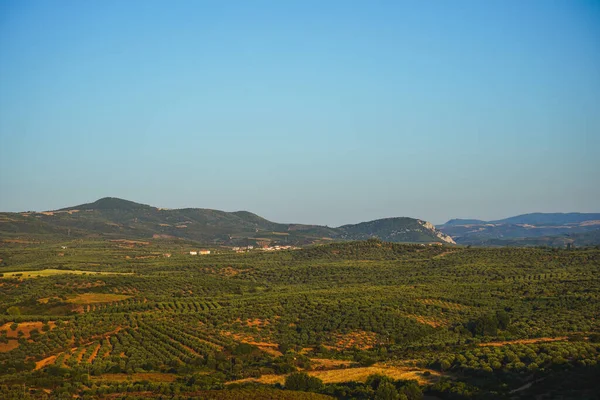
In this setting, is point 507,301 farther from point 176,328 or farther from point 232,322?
point 176,328

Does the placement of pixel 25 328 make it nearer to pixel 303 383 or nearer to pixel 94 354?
pixel 94 354

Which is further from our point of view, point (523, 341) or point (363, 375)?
point (523, 341)

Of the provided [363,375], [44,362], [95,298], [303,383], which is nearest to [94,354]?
[44,362]

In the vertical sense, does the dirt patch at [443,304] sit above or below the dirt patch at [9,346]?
above

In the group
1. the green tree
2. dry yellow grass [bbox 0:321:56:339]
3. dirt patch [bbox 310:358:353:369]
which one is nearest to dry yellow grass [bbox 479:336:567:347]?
dirt patch [bbox 310:358:353:369]

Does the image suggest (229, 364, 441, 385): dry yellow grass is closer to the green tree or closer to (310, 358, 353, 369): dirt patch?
(310, 358, 353, 369): dirt patch

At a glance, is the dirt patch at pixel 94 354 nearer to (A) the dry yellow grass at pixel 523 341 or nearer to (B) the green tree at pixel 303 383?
(B) the green tree at pixel 303 383

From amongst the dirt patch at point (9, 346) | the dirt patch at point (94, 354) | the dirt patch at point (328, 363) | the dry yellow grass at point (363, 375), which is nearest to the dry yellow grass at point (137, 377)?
the dry yellow grass at point (363, 375)
